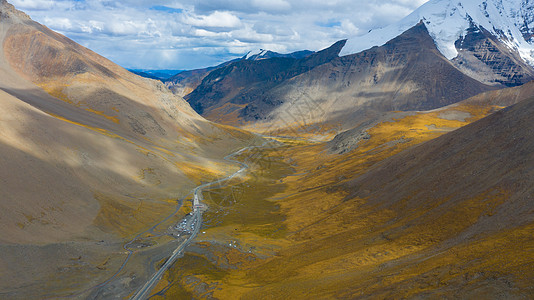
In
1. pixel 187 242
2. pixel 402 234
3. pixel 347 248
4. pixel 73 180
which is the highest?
pixel 73 180

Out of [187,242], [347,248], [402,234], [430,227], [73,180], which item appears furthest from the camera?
[73,180]

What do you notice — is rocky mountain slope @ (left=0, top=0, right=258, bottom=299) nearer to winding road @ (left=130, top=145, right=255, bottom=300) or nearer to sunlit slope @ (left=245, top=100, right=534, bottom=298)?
winding road @ (left=130, top=145, right=255, bottom=300)

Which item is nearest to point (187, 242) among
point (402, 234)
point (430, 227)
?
point (402, 234)

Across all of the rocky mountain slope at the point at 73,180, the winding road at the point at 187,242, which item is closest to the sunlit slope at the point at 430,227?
the winding road at the point at 187,242

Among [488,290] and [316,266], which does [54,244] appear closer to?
[316,266]

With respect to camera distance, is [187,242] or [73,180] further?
[73,180]

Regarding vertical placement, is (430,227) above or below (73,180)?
below

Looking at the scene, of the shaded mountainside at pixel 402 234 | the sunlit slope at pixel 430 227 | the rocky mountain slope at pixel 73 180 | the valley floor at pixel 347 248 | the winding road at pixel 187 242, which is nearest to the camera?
the valley floor at pixel 347 248

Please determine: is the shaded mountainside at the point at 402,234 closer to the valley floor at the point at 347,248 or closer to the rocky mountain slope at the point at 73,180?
the valley floor at the point at 347,248

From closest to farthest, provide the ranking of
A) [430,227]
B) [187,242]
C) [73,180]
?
[430,227] < [187,242] < [73,180]

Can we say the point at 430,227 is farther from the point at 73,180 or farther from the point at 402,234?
the point at 73,180
